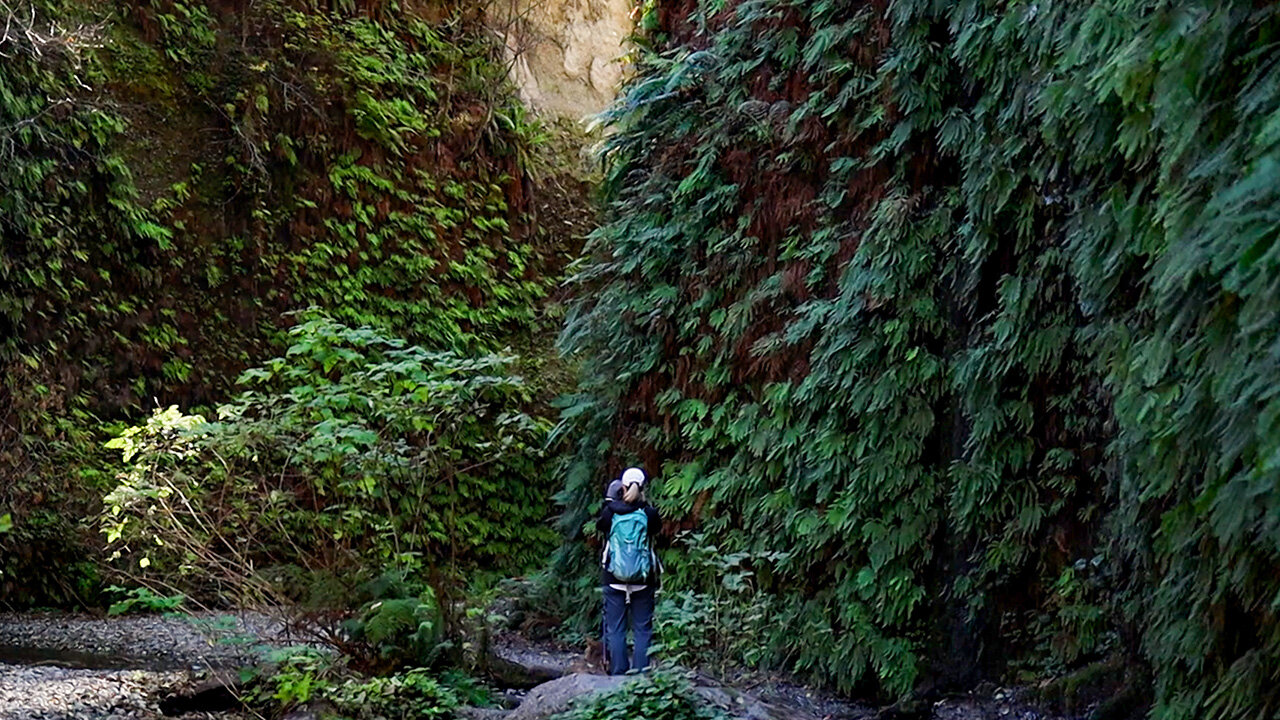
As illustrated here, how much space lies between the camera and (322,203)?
1580 cm

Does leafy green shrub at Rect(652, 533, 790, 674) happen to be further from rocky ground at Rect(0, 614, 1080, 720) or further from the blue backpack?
the blue backpack

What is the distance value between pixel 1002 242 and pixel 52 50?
1083 centimetres

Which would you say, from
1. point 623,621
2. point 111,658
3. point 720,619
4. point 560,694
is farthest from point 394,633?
Result: point 111,658

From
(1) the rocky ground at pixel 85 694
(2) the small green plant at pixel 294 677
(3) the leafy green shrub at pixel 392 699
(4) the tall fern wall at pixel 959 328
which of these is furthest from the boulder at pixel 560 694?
(4) the tall fern wall at pixel 959 328

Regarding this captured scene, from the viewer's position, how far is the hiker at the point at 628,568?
787cm

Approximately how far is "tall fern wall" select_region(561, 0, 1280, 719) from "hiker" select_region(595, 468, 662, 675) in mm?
1662

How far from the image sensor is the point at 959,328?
855cm

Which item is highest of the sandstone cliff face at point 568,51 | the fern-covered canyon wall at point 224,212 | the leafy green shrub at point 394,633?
the sandstone cliff face at point 568,51

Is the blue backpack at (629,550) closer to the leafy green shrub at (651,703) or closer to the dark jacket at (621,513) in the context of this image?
the dark jacket at (621,513)

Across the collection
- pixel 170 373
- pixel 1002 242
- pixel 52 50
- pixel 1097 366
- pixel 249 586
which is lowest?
pixel 249 586

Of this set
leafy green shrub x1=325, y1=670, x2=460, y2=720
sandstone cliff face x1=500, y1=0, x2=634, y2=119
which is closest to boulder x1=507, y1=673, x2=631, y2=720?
leafy green shrub x1=325, y1=670, x2=460, y2=720

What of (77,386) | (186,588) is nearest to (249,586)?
(186,588)

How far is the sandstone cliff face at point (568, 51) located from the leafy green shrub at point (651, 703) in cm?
1363

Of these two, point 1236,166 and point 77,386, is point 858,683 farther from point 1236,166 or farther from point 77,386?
point 77,386
